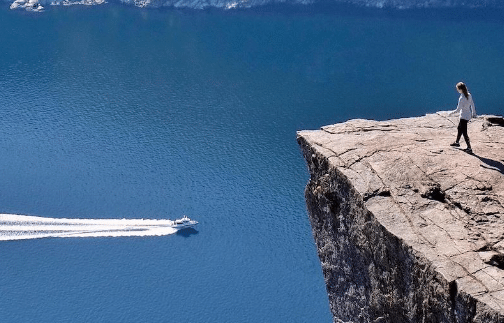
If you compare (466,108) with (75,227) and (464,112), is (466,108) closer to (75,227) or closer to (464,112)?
(464,112)

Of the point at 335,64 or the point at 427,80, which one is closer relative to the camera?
the point at 427,80

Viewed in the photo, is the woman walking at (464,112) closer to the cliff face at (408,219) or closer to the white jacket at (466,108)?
the white jacket at (466,108)

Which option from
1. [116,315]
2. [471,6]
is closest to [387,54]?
[471,6]

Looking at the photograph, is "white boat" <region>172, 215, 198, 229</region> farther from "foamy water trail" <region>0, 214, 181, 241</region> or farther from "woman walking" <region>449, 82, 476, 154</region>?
"woman walking" <region>449, 82, 476, 154</region>

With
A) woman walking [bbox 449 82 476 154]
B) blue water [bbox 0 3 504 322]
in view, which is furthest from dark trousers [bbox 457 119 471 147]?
blue water [bbox 0 3 504 322]

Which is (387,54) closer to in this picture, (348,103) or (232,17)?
(348,103)

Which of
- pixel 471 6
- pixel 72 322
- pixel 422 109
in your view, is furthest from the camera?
pixel 471 6

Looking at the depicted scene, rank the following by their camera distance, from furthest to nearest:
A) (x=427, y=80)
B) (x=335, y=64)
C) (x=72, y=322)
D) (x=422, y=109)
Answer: (x=335, y=64) < (x=427, y=80) < (x=422, y=109) < (x=72, y=322)
